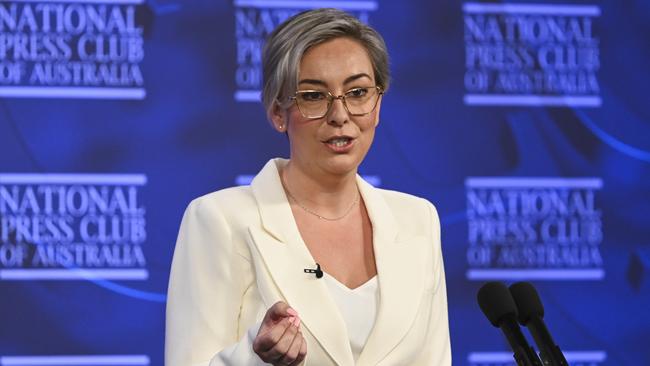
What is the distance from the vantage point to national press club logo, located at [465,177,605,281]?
444 centimetres

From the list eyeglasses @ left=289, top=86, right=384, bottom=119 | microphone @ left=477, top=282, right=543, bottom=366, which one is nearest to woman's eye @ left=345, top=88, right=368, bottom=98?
eyeglasses @ left=289, top=86, right=384, bottom=119

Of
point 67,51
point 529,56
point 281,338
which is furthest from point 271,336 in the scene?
point 529,56

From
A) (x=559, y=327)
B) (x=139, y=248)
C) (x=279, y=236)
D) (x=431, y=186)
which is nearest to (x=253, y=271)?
(x=279, y=236)

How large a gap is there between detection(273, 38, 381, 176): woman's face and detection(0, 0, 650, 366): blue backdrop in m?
1.70

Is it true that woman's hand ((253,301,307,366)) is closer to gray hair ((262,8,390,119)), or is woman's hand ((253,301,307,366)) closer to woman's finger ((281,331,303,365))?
woman's finger ((281,331,303,365))

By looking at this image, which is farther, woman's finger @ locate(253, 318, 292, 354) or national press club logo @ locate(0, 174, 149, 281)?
national press club logo @ locate(0, 174, 149, 281)

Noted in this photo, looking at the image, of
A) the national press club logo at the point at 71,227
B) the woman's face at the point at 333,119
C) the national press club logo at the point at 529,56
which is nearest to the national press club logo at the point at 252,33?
the national press club logo at the point at 71,227

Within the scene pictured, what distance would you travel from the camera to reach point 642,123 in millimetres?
4648

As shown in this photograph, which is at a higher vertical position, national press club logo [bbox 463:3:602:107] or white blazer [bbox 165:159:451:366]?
national press club logo [bbox 463:3:602:107]

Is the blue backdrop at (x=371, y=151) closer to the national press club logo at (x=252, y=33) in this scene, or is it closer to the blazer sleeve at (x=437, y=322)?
the national press club logo at (x=252, y=33)

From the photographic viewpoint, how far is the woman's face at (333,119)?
2545mm

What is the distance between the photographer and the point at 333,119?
2529 mm

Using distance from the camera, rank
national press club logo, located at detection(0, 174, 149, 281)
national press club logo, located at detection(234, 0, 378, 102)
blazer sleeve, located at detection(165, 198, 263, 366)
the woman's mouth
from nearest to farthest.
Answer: blazer sleeve, located at detection(165, 198, 263, 366)
the woman's mouth
national press club logo, located at detection(0, 174, 149, 281)
national press club logo, located at detection(234, 0, 378, 102)

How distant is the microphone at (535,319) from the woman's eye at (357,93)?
22.5 inches
